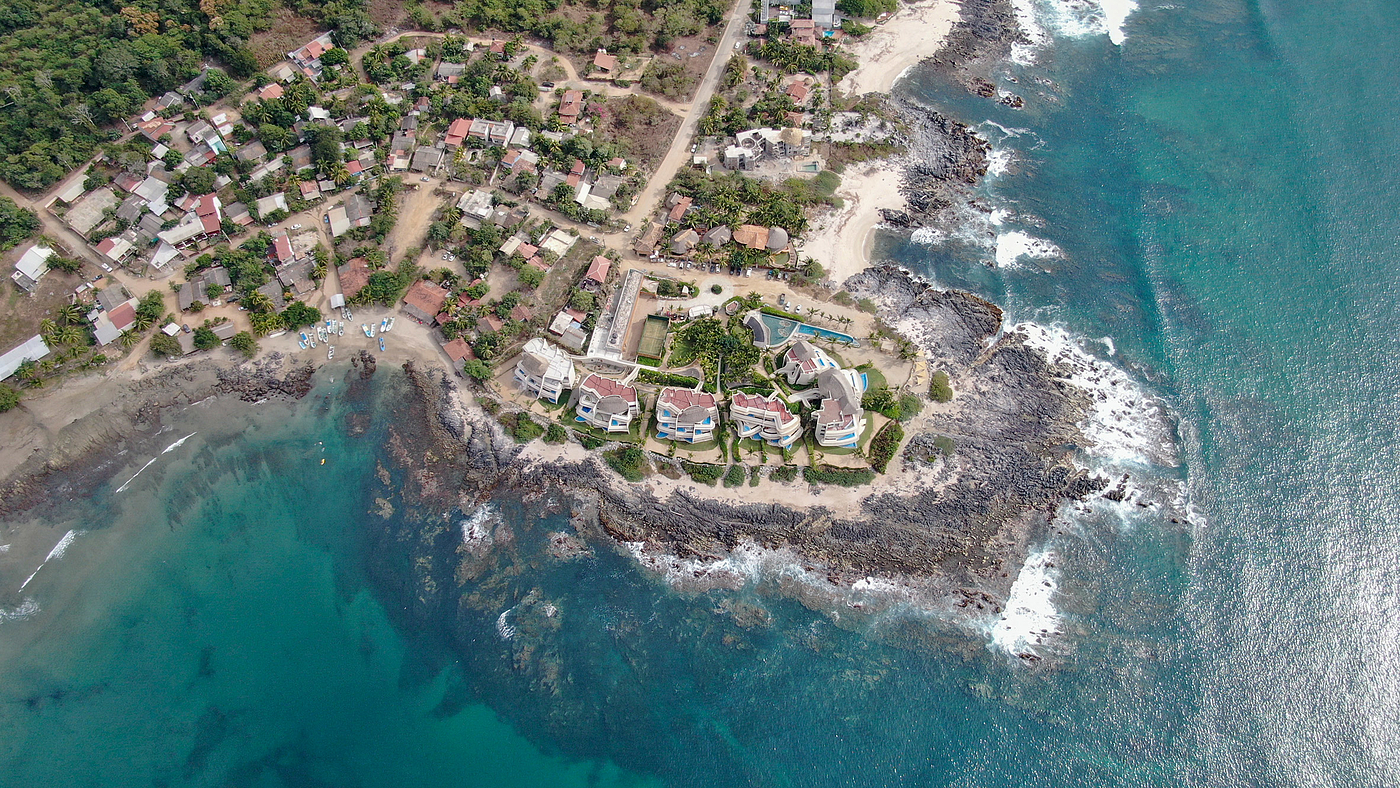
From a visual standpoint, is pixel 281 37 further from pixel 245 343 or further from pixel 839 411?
pixel 839 411

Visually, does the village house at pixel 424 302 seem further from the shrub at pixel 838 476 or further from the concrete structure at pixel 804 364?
the shrub at pixel 838 476

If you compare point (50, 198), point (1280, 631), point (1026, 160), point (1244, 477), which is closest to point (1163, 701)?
point (1280, 631)

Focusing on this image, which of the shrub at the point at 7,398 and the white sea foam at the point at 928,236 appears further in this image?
the white sea foam at the point at 928,236

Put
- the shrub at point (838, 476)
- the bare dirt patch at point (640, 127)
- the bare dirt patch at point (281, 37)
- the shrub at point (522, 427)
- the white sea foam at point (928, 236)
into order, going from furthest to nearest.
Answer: the bare dirt patch at point (281, 37)
the bare dirt patch at point (640, 127)
the white sea foam at point (928, 236)
the shrub at point (522, 427)
the shrub at point (838, 476)

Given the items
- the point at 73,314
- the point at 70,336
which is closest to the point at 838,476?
the point at 70,336

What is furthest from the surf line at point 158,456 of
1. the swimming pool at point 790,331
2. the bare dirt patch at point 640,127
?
the swimming pool at point 790,331

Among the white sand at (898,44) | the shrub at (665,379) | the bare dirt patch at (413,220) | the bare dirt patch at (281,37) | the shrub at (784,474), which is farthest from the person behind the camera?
the white sand at (898,44)

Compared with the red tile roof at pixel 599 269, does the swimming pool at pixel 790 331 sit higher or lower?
lower
